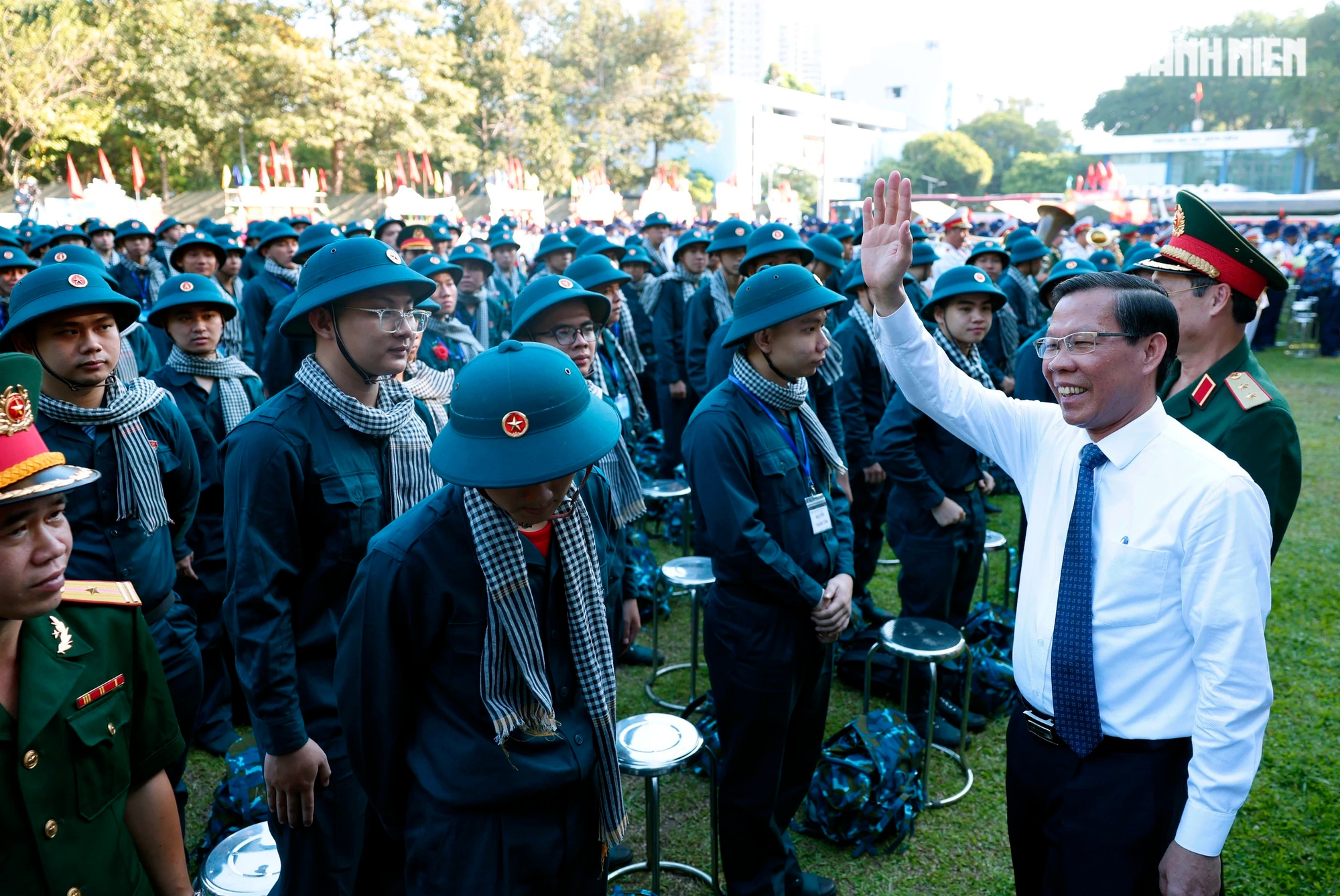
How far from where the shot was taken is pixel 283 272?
861 cm

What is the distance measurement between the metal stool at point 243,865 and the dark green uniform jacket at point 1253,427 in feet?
11.2

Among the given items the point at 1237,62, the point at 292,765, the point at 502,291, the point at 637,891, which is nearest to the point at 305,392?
the point at 292,765

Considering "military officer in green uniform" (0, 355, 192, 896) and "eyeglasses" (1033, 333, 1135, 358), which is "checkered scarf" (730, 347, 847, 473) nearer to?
"eyeglasses" (1033, 333, 1135, 358)

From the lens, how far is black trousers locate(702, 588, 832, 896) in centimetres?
349

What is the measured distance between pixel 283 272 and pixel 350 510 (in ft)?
21.6

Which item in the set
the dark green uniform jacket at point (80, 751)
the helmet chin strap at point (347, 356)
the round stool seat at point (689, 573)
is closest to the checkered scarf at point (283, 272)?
the round stool seat at point (689, 573)

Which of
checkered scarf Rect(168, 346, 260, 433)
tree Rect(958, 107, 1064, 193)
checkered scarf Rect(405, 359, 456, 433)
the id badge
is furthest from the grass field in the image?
tree Rect(958, 107, 1064, 193)

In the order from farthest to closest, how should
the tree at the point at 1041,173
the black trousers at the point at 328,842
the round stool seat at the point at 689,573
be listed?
the tree at the point at 1041,173, the round stool seat at the point at 689,573, the black trousers at the point at 328,842

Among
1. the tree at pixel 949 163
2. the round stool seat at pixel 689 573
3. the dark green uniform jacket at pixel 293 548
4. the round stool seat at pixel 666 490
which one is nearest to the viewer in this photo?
the dark green uniform jacket at pixel 293 548

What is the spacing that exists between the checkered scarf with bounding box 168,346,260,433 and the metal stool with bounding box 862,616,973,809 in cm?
376

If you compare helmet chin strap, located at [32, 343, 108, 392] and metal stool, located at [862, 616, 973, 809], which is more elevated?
helmet chin strap, located at [32, 343, 108, 392]

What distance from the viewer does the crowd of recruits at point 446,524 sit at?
7.31ft

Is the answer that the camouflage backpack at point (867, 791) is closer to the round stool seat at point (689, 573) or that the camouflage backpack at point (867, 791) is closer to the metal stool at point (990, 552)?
the round stool seat at point (689, 573)

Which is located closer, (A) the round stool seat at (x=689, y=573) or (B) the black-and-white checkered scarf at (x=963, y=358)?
(A) the round stool seat at (x=689, y=573)
